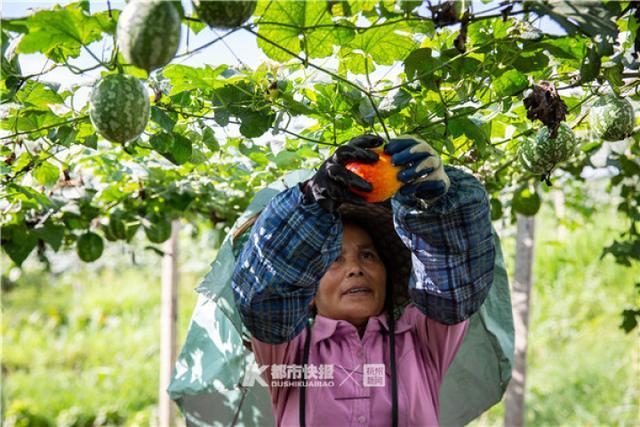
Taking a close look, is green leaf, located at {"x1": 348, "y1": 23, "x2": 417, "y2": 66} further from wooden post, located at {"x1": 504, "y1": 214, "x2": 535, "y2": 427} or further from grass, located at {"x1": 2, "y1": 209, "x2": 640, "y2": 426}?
grass, located at {"x1": 2, "y1": 209, "x2": 640, "y2": 426}

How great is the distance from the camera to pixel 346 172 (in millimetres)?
1206

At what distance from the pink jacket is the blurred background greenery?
1477 millimetres

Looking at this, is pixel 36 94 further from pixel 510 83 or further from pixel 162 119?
pixel 510 83

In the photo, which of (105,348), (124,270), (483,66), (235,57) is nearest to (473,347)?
(483,66)

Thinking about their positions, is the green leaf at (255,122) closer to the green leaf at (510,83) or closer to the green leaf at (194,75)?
the green leaf at (194,75)

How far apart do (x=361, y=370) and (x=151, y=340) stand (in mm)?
5171

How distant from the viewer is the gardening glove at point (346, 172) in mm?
1198

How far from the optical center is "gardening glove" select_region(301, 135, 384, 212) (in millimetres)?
1198

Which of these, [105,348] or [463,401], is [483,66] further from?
[105,348]

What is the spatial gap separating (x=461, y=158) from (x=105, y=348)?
550 centimetres

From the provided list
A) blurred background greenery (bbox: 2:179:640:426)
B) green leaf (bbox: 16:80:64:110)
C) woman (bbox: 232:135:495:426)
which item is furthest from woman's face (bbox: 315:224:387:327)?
blurred background greenery (bbox: 2:179:640:426)

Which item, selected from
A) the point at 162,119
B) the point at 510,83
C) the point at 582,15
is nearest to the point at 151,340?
the point at 162,119

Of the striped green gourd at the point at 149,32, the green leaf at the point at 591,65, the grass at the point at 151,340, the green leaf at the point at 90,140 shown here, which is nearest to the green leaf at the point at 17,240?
the green leaf at the point at 90,140

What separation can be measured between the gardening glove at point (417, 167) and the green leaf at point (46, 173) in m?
0.94
